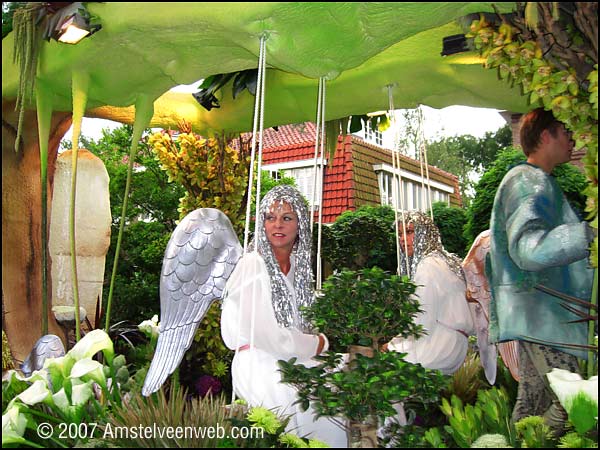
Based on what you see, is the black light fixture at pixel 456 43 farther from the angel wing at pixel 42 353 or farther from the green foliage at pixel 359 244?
the green foliage at pixel 359 244

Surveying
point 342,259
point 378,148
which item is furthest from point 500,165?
point 378,148

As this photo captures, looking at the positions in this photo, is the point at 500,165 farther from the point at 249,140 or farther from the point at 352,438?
the point at 352,438

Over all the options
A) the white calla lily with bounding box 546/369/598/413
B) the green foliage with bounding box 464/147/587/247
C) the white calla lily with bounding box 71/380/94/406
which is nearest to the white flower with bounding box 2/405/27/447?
the white calla lily with bounding box 71/380/94/406

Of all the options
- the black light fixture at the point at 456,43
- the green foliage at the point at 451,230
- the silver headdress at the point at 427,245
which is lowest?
the silver headdress at the point at 427,245

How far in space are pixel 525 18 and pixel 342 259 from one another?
6.21 m

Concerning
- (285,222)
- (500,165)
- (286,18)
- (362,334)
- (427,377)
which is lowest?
(427,377)

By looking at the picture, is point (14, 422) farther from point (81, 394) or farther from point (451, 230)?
point (451, 230)

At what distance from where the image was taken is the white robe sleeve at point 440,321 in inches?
152

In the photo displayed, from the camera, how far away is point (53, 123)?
483cm

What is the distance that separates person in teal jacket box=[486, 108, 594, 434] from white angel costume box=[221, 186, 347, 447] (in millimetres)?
900

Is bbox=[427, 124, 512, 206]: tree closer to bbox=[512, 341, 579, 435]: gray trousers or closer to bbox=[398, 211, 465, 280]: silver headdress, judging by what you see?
bbox=[398, 211, 465, 280]: silver headdress

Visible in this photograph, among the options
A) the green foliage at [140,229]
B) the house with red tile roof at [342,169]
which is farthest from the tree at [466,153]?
the green foliage at [140,229]

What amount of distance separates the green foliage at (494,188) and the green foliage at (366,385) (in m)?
5.12

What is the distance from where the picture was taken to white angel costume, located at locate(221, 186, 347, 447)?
301 centimetres
